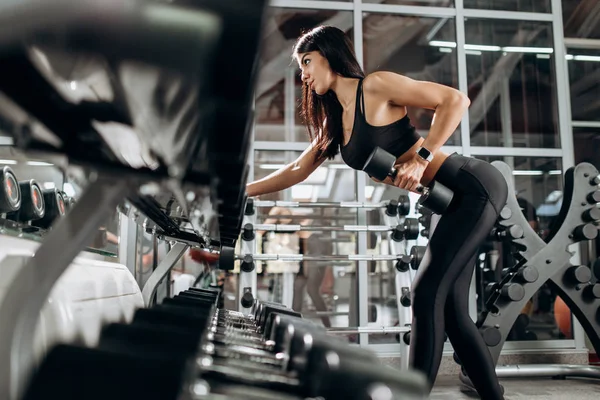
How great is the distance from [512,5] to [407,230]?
2256mm

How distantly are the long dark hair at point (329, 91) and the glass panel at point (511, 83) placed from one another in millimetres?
2282

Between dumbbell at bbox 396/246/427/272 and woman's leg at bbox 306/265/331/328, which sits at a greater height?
dumbbell at bbox 396/246/427/272

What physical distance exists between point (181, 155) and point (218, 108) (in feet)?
0.36

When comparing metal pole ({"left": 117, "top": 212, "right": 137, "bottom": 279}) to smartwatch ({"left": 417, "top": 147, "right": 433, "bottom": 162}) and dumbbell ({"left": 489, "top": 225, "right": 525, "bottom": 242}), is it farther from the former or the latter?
dumbbell ({"left": 489, "top": 225, "right": 525, "bottom": 242})

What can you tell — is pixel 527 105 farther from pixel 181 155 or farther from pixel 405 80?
pixel 181 155

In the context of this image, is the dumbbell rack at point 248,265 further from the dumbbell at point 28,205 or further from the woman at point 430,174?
the dumbbell at point 28,205

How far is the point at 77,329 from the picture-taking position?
2.61 ft

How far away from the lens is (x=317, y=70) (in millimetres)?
1812

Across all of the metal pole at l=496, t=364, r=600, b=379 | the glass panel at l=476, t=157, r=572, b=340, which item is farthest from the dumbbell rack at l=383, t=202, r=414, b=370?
the glass panel at l=476, t=157, r=572, b=340

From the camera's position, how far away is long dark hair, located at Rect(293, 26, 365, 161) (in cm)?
179

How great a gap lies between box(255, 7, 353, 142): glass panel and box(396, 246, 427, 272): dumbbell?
1.36m

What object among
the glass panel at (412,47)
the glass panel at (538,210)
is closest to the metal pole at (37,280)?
the glass panel at (538,210)

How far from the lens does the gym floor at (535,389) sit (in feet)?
8.47

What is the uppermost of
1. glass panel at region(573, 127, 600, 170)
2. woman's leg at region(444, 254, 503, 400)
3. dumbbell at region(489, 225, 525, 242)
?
glass panel at region(573, 127, 600, 170)
